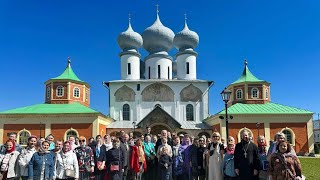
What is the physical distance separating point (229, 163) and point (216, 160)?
51 centimetres

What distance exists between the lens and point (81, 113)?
33.5 metres

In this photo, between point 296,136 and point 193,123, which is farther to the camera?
point 193,123

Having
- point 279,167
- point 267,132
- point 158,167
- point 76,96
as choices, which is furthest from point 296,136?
point 279,167

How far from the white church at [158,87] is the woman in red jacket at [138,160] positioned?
23670mm

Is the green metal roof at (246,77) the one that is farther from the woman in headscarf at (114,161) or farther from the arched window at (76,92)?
the woman in headscarf at (114,161)

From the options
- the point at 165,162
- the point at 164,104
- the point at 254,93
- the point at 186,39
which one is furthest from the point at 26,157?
the point at 186,39

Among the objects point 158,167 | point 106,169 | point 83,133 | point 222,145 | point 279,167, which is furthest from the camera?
point 83,133

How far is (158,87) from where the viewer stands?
39.1 meters

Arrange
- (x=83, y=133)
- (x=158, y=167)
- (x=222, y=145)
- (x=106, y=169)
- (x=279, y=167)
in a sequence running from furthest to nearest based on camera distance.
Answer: (x=83, y=133)
(x=158, y=167)
(x=106, y=169)
(x=222, y=145)
(x=279, y=167)

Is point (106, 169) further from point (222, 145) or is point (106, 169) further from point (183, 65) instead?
point (183, 65)

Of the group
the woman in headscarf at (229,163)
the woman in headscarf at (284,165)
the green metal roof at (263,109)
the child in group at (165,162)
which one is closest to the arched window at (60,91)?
the green metal roof at (263,109)

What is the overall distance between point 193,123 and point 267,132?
800 centimetres

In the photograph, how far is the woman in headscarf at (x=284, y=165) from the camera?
217 inches

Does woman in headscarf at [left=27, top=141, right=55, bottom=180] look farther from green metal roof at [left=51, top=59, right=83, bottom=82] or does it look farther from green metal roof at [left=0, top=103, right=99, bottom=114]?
green metal roof at [left=51, top=59, right=83, bottom=82]
